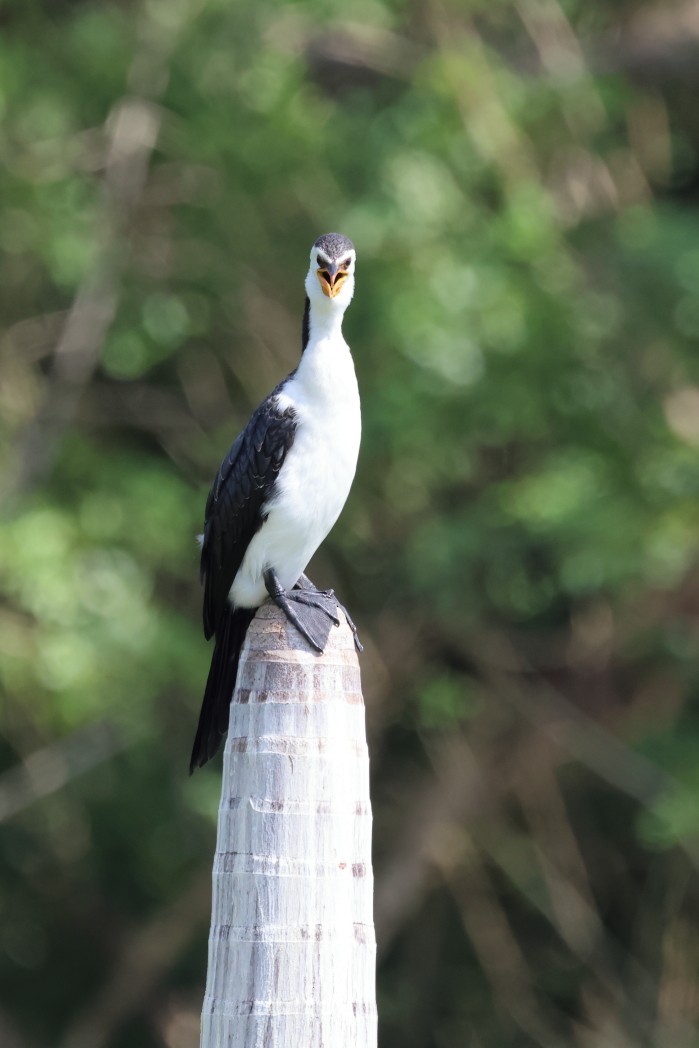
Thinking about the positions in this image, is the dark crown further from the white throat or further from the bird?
the white throat

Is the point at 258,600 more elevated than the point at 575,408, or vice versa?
the point at 575,408

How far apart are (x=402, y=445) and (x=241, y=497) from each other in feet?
12.7

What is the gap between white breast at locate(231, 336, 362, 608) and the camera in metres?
4.59

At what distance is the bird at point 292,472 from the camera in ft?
15.1

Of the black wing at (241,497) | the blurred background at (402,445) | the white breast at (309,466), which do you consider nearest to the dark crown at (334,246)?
the white breast at (309,466)

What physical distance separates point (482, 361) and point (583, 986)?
4791 millimetres

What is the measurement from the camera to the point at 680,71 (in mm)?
9898

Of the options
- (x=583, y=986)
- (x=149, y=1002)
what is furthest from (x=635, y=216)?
(x=149, y=1002)

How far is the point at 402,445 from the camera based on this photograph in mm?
8539

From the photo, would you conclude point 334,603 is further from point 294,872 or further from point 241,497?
point 294,872

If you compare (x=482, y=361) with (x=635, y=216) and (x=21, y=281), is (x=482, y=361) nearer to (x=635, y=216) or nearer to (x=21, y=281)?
(x=635, y=216)

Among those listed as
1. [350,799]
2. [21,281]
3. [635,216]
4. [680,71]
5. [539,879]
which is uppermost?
[680,71]

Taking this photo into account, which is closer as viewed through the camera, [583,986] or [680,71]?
[680,71]

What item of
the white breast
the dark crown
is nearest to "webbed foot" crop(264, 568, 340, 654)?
the white breast
